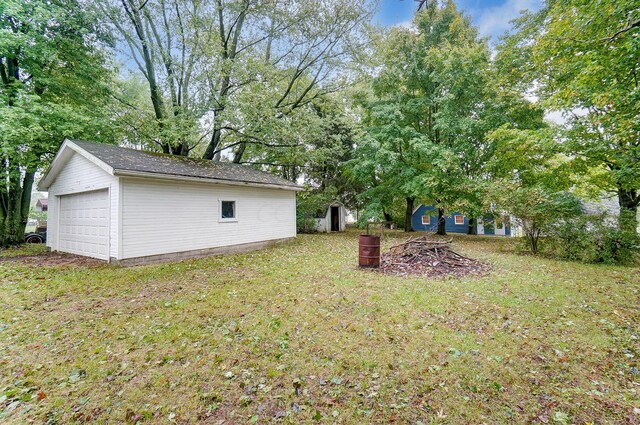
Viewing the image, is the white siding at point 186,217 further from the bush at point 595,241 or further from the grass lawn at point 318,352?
the bush at point 595,241

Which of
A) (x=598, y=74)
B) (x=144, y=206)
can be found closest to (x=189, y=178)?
(x=144, y=206)

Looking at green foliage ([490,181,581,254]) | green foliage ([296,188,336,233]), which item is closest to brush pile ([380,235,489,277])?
green foliage ([490,181,581,254])

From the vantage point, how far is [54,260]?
912 cm

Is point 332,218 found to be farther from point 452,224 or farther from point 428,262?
point 428,262

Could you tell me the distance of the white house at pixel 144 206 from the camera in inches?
326

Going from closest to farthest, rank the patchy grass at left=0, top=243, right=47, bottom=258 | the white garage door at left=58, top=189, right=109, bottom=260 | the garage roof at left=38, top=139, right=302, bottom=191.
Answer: the garage roof at left=38, top=139, right=302, bottom=191, the white garage door at left=58, top=189, right=109, bottom=260, the patchy grass at left=0, top=243, right=47, bottom=258

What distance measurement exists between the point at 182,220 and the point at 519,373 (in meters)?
9.71

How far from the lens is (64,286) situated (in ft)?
20.8

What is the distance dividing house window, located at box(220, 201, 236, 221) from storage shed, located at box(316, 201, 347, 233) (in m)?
10.3

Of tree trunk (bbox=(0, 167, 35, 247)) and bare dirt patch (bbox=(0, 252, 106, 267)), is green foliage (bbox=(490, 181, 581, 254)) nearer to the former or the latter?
bare dirt patch (bbox=(0, 252, 106, 267))

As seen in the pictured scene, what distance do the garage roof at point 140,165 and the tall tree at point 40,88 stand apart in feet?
3.29

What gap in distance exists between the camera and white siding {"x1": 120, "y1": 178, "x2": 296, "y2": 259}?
8398mm

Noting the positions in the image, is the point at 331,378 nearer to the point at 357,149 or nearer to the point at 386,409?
the point at 386,409

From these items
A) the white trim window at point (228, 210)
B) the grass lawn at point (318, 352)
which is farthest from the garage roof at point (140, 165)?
the grass lawn at point (318, 352)
